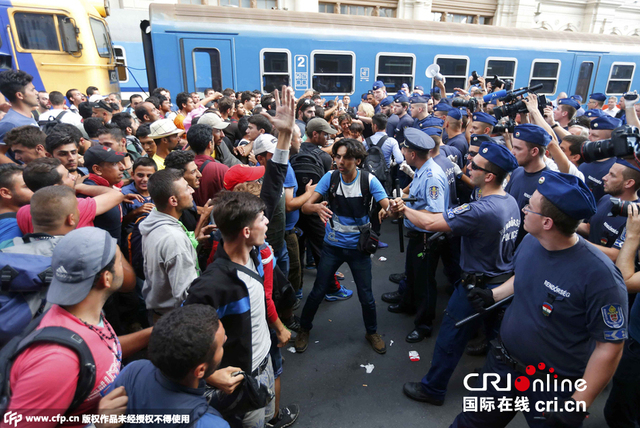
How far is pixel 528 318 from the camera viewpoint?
193 centimetres

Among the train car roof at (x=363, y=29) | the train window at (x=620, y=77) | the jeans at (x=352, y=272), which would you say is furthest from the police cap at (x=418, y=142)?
the train window at (x=620, y=77)

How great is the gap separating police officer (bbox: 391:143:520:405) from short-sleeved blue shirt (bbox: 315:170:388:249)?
552mm

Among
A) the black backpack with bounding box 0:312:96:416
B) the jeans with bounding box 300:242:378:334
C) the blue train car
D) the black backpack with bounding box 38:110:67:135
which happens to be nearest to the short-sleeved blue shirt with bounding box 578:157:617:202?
the jeans with bounding box 300:242:378:334

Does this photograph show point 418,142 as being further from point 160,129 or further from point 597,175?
point 160,129

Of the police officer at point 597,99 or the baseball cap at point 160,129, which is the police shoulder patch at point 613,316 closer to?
the baseball cap at point 160,129

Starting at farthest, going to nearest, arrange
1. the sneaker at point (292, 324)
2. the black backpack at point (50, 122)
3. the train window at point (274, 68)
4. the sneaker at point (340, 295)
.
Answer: the train window at point (274, 68)
the black backpack at point (50, 122)
the sneaker at point (340, 295)
the sneaker at point (292, 324)

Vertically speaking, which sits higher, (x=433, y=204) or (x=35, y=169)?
(x=35, y=169)

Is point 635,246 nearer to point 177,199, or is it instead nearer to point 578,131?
point 177,199

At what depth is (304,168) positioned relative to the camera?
4.04 metres

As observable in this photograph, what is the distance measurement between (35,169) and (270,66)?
300 inches

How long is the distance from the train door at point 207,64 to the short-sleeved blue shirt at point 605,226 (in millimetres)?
8262

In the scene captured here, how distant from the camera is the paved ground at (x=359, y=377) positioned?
2771 mm

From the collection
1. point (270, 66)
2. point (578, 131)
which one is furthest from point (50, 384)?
point (270, 66)

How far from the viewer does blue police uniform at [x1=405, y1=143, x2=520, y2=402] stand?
2.55 meters
